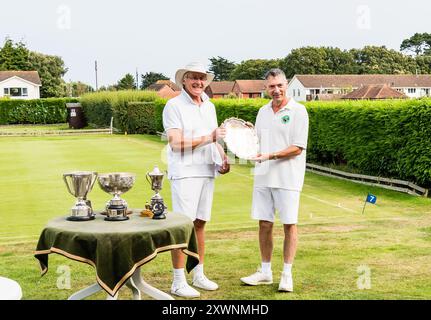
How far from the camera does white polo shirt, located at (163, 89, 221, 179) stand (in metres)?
6.53

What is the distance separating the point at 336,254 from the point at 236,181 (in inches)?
342

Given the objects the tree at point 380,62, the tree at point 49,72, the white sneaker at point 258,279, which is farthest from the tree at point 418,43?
the white sneaker at point 258,279

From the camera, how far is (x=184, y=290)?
21.9 feet

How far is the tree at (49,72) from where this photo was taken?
87750mm

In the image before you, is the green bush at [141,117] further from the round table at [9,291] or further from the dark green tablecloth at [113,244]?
the round table at [9,291]

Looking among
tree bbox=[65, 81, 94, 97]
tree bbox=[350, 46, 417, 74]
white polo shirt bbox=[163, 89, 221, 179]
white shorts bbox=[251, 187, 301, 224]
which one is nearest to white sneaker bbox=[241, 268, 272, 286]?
white shorts bbox=[251, 187, 301, 224]

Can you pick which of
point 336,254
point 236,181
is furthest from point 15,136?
point 336,254

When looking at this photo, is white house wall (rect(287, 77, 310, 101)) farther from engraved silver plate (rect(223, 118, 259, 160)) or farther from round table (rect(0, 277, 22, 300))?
round table (rect(0, 277, 22, 300))

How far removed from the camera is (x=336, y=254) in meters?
8.78

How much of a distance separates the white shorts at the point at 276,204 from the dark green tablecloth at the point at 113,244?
1.27 metres

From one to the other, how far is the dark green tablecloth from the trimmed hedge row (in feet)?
31.2

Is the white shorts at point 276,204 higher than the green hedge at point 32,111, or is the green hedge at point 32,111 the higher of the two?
the white shorts at point 276,204

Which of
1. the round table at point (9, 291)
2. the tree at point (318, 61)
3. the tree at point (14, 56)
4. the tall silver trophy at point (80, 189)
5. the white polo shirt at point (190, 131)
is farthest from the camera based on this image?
the tree at point (318, 61)

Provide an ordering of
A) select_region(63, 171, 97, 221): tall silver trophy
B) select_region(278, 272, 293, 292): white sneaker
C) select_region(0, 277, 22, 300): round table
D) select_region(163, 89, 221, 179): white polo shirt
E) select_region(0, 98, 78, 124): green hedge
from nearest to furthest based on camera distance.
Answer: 1. select_region(0, 277, 22, 300): round table
2. select_region(63, 171, 97, 221): tall silver trophy
3. select_region(163, 89, 221, 179): white polo shirt
4. select_region(278, 272, 293, 292): white sneaker
5. select_region(0, 98, 78, 124): green hedge
